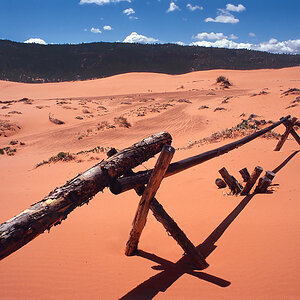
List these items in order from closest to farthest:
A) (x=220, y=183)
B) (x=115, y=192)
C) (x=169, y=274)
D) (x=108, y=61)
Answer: (x=115, y=192) → (x=169, y=274) → (x=220, y=183) → (x=108, y=61)

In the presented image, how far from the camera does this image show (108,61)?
5178cm

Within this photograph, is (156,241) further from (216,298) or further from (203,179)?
(203,179)

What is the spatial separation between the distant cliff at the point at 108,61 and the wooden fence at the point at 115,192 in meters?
46.1

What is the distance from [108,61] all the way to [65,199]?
5326cm

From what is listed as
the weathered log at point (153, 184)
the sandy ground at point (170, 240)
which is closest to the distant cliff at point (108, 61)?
the sandy ground at point (170, 240)

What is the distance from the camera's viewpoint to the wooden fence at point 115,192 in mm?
1952

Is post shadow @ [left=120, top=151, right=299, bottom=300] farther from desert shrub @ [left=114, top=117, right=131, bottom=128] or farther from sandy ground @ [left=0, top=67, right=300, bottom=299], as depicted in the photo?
desert shrub @ [left=114, top=117, right=131, bottom=128]

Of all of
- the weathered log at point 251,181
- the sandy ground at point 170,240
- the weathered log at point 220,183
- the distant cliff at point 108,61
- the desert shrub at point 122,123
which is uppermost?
the distant cliff at point 108,61

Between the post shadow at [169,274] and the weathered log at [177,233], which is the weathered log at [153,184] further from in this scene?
the post shadow at [169,274]

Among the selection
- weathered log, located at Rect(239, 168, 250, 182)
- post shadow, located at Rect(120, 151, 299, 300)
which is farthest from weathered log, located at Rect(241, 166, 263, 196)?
post shadow, located at Rect(120, 151, 299, 300)

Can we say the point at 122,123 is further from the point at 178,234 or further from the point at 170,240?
the point at 178,234

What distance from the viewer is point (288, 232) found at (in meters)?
3.67

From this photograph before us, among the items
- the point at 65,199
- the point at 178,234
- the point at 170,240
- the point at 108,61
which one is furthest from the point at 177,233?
the point at 108,61

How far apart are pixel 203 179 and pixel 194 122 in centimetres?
884
